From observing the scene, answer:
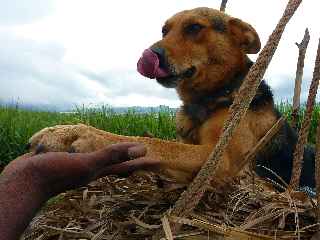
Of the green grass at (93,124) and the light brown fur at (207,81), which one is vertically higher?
the light brown fur at (207,81)

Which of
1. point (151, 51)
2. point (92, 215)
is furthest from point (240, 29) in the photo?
point (92, 215)

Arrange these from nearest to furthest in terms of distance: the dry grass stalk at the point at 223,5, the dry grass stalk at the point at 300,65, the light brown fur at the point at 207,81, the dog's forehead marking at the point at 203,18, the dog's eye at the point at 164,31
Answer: the light brown fur at the point at 207,81, the dog's forehead marking at the point at 203,18, the dog's eye at the point at 164,31, the dry grass stalk at the point at 223,5, the dry grass stalk at the point at 300,65

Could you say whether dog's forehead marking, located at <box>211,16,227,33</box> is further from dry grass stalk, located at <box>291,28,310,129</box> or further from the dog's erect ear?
dry grass stalk, located at <box>291,28,310,129</box>

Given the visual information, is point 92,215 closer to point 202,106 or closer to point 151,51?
point 151,51

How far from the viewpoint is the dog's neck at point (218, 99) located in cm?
432

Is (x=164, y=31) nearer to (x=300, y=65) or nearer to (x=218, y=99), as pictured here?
(x=218, y=99)

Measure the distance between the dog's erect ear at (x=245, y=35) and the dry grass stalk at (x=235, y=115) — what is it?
8.73ft

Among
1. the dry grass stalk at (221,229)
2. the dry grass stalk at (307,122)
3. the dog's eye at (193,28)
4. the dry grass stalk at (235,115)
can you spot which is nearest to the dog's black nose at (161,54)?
the dog's eye at (193,28)

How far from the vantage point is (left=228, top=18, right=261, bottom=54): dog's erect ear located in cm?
470

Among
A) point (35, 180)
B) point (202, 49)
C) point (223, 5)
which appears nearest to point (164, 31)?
point (202, 49)

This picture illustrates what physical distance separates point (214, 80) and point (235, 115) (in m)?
2.63

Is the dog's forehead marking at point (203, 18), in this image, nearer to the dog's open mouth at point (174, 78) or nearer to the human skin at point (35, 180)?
the dog's open mouth at point (174, 78)

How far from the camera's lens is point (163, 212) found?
244 cm

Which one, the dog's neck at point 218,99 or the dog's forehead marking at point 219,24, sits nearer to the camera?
the dog's neck at point 218,99
